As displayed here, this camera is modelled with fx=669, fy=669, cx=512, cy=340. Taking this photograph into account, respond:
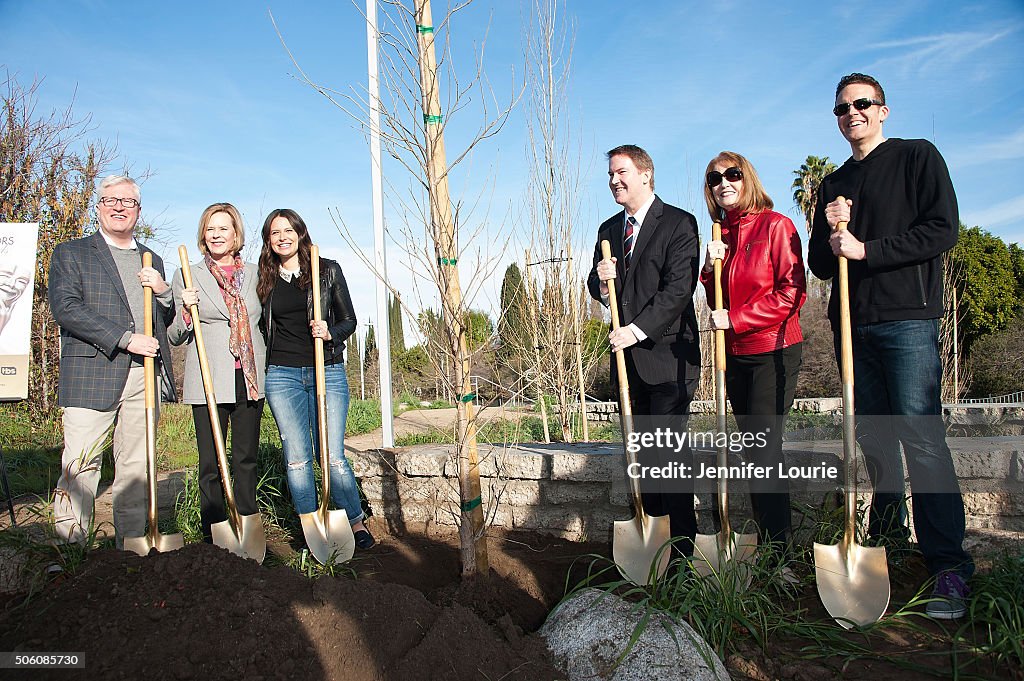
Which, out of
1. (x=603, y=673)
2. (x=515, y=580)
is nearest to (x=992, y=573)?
(x=603, y=673)

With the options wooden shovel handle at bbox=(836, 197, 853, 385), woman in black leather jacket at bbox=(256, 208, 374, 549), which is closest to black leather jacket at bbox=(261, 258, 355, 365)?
woman in black leather jacket at bbox=(256, 208, 374, 549)

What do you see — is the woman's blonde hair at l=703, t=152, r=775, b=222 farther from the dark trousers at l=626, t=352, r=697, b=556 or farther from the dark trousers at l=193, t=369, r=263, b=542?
the dark trousers at l=193, t=369, r=263, b=542

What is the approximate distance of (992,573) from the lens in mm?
2627

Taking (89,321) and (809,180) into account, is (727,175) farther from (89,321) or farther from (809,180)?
(809,180)

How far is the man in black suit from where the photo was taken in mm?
2941

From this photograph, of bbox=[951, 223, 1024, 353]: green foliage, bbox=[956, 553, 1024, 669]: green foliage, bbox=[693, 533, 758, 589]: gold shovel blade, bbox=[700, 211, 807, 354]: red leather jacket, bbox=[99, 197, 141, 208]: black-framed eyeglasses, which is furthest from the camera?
bbox=[951, 223, 1024, 353]: green foliage

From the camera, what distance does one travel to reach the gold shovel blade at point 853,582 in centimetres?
249

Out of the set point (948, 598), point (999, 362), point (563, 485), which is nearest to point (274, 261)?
point (563, 485)

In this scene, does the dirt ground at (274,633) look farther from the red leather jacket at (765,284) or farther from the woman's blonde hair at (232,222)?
the woman's blonde hair at (232,222)

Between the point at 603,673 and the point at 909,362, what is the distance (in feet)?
5.67

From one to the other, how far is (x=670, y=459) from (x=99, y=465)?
2.76m

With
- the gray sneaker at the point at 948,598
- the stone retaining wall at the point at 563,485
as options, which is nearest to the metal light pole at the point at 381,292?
the stone retaining wall at the point at 563,485

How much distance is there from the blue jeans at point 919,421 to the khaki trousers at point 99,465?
3476mm

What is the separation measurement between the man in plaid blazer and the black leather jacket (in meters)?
0.51
